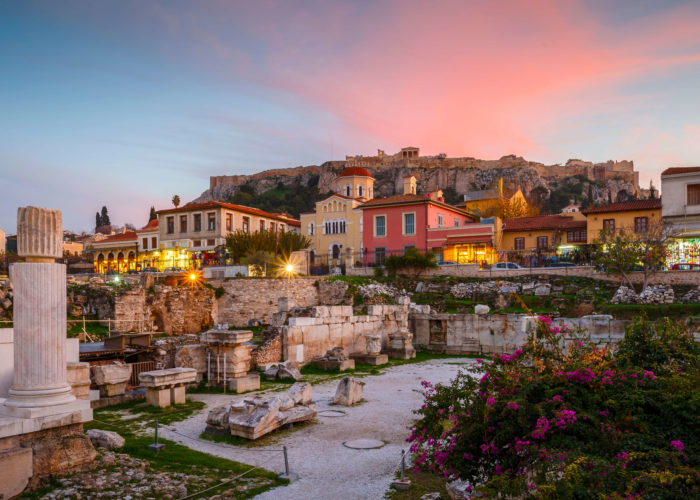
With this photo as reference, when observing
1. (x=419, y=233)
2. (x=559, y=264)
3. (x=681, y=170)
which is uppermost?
(x=681, y=170)

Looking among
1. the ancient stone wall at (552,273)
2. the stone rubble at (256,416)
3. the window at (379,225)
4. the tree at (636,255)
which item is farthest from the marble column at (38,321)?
the window at (379,225)

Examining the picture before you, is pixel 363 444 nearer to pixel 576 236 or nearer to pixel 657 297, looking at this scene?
pixel 657 297

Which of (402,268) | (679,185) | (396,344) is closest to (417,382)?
(396,344)

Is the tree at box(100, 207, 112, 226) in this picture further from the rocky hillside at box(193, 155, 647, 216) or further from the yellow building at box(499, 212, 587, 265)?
the yellow building at box(499, 212, 587, 265)

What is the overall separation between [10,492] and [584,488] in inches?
236

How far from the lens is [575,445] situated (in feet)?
14.3

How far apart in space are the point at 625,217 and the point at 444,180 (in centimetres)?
7834

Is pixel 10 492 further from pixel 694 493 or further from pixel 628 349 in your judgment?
pixel 628 349

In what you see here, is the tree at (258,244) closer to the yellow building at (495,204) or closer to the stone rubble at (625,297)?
the stone rubble at (625,297)

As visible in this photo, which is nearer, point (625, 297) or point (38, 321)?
point (38, 321)

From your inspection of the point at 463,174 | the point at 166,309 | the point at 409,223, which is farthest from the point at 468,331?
the point at 463,174

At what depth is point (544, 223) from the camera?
43.0 metres

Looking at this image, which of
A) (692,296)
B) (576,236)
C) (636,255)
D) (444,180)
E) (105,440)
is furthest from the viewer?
(444,180)

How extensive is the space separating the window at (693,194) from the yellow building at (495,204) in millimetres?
24368
